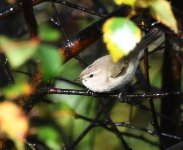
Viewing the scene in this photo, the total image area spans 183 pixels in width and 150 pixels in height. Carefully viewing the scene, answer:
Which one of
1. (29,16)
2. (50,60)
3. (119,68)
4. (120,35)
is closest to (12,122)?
(50,60)

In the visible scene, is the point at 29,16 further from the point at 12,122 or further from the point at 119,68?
the point at 119,68

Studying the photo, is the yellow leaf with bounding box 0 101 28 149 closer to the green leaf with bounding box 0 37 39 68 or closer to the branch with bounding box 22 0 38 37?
the green leaf with bounding box 0 37 39 68

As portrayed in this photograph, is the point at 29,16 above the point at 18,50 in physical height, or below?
above

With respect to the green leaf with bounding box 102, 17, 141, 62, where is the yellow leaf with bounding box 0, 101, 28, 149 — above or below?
Result: below

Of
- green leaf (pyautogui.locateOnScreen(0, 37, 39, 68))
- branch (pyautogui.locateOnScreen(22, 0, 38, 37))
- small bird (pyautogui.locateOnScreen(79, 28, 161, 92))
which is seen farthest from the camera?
small bird (pyautogui.locateOnScreen(79, 28, 161, 92))

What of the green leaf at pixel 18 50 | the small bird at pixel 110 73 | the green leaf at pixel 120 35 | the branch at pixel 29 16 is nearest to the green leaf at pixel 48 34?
the green leaf at pixel 18 50

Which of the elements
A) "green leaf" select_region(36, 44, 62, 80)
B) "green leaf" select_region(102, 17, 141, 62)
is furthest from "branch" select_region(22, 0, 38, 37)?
"green leaf" select_region(36, 44, 62, 80)
